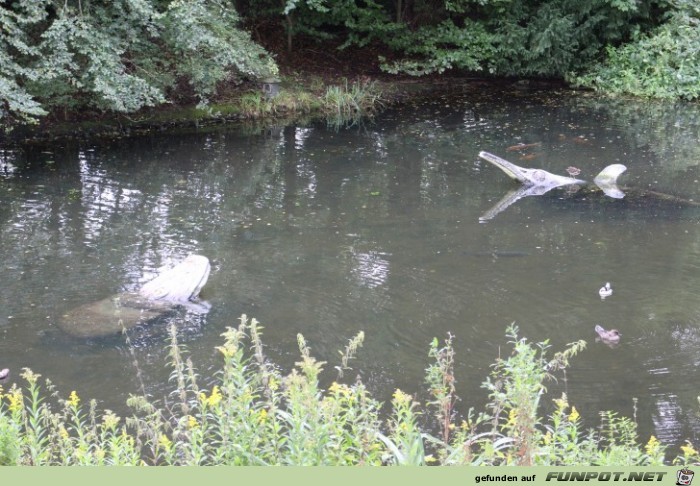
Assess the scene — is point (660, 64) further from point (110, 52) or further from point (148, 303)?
point (148, 303)

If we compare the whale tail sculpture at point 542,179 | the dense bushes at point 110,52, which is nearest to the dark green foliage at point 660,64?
the whale tail sculpture at point 542,179

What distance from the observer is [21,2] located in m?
11.4

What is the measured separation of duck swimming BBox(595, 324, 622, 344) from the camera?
662 cm

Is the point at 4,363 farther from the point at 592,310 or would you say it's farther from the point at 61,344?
the point at 592,310

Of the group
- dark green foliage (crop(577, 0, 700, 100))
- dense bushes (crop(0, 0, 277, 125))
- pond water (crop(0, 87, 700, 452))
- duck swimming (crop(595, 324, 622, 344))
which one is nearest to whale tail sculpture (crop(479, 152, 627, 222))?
pond water (crop(0, 87, 700, 452))

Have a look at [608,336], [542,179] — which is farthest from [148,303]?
[542,179]

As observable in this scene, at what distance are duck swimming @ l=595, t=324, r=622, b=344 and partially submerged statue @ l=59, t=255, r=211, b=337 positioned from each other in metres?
3.57

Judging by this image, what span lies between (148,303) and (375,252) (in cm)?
266

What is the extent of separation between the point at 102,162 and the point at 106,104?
1146mm

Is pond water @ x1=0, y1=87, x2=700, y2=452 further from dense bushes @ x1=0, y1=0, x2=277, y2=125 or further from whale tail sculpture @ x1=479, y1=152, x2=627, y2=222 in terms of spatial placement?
dense bushes @ x1=0, y1=0, x2=277, y2=125

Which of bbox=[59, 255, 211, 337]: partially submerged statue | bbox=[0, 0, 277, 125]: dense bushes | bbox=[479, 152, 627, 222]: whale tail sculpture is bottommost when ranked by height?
bbox=[59, 255, 211, 337]: partially submerged statue

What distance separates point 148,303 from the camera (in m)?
7.32

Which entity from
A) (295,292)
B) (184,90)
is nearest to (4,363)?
(295,292)

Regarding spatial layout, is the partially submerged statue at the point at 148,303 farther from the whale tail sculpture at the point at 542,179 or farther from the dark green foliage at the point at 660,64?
the dark green foliage at the point at 660,64
